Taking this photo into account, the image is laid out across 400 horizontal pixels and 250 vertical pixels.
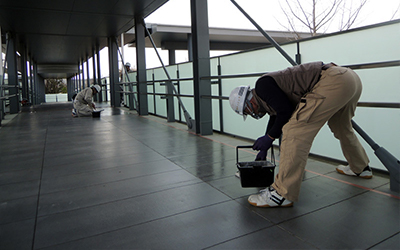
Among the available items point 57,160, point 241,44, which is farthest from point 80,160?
point 241,44

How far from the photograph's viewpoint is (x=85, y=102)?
1064 cm

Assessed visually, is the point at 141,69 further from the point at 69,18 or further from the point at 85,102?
the point at 69,18

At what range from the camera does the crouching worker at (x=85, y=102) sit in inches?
412

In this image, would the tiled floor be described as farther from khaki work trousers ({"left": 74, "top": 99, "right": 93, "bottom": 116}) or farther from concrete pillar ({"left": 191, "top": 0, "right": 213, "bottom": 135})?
khaki work trousers ({"left": 74, "top": 99, "right": 93, "bottom": 116})

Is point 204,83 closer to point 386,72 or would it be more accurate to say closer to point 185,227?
point 386,72

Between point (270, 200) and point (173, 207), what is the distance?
2.80 ft

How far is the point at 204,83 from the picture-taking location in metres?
6.48

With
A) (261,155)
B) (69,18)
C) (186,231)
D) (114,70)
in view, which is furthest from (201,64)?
(114,70)

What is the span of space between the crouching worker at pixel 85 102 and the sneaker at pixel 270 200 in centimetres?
876

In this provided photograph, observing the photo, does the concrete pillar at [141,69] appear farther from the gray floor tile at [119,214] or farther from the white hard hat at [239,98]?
the white hard hat at [239,98]

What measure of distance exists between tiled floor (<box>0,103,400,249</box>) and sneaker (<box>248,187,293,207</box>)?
0.16 feet

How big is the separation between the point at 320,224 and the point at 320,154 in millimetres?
2187

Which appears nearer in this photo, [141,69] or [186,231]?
[186,231]

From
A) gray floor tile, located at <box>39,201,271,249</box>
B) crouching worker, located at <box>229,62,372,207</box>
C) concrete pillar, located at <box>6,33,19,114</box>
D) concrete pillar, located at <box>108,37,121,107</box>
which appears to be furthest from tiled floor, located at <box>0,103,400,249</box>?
concrete pillar, located at <box>108,37,121,107</box>
